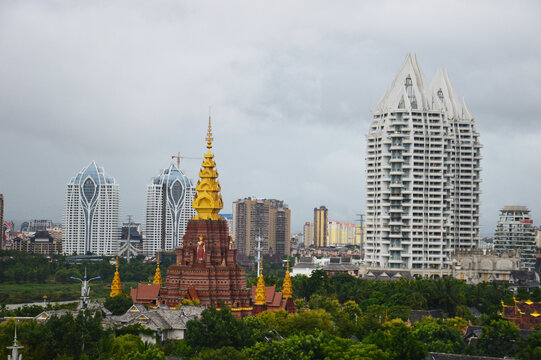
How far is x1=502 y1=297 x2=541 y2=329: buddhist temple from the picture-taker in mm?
78688

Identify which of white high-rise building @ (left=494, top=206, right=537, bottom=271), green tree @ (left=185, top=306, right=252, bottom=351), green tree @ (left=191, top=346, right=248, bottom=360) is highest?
white high-rise building @ (left=494, top=206, right=537, bottom=271)

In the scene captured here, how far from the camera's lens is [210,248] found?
8344 centimetres

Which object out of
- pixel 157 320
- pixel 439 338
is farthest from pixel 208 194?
pixel 439 338

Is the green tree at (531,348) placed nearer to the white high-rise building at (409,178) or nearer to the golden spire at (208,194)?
the golden spire at (208,194)

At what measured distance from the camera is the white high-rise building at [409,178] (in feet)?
462

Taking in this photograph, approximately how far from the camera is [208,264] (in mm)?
82812

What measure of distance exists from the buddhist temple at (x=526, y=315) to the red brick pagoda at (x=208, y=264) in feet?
74.8

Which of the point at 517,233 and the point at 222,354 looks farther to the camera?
the point at 517,233

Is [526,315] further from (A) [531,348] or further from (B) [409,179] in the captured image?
(B) [409,179]

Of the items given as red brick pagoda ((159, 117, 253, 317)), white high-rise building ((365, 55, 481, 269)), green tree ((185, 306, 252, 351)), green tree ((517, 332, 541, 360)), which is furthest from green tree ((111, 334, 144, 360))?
white high-rise building ((365, 55, 481, 269))

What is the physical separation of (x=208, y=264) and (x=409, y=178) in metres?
63.8

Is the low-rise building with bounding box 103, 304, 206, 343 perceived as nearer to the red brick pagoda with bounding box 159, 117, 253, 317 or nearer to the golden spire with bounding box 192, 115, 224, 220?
the red brick pagoda with bounding box 159, 117, 253, 317

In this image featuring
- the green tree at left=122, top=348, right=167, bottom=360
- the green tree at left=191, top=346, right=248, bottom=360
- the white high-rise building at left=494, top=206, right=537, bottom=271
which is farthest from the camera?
the white high-rise building at left=494, top=206, right=537, bottom=271

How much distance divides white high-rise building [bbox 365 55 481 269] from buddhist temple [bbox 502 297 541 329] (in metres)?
59.3
